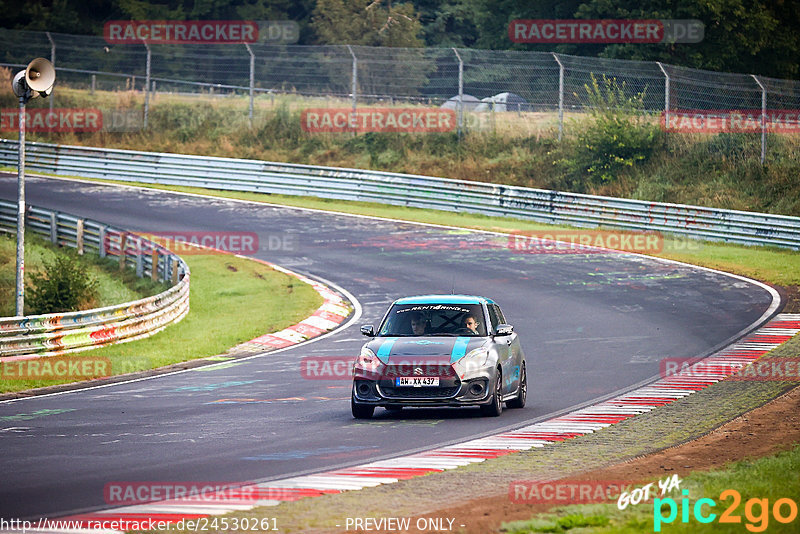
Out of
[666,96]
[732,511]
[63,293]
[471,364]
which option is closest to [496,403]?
[471,364]

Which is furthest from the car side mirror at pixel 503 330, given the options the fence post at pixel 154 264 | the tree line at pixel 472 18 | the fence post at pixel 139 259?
the tree line at pixel 472 18

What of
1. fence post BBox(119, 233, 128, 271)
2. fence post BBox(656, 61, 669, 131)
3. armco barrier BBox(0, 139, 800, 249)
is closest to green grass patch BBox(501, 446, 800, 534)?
fence post BBox(119, 233, 128, 271)

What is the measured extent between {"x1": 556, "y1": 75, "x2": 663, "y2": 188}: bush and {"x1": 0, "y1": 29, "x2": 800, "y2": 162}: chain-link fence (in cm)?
35

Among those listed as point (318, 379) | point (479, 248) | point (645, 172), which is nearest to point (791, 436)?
point (318, 379)

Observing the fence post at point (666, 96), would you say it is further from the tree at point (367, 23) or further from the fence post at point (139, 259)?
the tree at point (367, 23)

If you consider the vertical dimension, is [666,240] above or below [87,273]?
above

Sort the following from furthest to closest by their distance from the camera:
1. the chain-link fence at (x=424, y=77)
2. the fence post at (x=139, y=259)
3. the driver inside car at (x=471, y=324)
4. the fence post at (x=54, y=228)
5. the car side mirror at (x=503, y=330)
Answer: the chain-link fence at (x=424, y=77) < the fence post at (x=54, y=228) < the fence post at (x=139, y=259) < the driver inside car at (x=471, y=324) < the car side mirror at (x=503, y=330)

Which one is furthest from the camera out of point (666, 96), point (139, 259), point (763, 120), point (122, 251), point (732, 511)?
point (666, 96)

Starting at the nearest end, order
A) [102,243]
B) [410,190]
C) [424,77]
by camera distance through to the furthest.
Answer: [102,243] < [410,190] < [424,77]

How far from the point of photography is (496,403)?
13492 millimetres

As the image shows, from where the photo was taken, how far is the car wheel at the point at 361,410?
13.4 metres

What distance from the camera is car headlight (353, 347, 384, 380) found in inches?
525

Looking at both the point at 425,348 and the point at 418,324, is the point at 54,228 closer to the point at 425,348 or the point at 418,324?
the point at 418,324

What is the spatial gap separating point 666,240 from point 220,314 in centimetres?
1435
